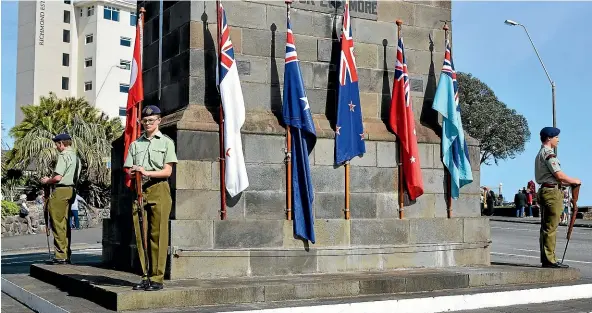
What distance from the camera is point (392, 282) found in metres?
8.64

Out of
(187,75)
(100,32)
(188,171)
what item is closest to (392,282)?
(188,171)

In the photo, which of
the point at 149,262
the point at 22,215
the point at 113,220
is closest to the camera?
the point at 149,262

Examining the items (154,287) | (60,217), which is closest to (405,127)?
(154,287)

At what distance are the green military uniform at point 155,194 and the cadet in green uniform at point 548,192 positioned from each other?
5299 millimetres

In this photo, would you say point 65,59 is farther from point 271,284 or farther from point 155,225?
point 271,284

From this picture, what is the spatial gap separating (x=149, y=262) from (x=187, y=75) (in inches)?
109

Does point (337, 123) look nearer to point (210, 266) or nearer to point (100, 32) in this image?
point (210, 266)

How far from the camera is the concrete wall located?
900 centimetres

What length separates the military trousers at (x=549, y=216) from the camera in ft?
33.4

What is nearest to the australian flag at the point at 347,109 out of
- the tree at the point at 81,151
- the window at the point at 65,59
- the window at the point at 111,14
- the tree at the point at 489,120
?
the tree at the point at 81,151

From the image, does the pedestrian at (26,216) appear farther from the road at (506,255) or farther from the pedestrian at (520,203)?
the pedestrian at (520,203)

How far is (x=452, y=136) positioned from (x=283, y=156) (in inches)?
107

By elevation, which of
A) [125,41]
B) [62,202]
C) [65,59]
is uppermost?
→ [125,41]

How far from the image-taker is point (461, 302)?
8117 millimetres
